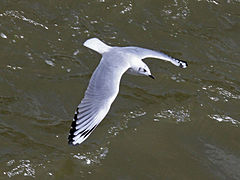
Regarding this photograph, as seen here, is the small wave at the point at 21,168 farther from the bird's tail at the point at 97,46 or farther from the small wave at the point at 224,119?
the small wave at the point at 224,119

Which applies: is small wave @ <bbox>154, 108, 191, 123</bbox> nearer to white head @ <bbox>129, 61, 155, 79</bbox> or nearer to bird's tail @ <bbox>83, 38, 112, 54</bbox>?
white head @ <bbox>129, 61, 155, 79</bbox>

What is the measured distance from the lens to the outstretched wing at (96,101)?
3748 millimetres

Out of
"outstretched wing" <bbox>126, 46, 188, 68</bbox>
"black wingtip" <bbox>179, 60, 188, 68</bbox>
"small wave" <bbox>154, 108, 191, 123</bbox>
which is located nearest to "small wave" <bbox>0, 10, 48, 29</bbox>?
"outstretched wing" <bbox>126, 46, 188, 68</bbox>

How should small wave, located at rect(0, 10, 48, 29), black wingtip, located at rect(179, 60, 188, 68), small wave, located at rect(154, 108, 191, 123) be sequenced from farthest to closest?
1. small wave, located at rect(0, 10, 48, 29)
2. black wingtip, located at rect(179, 60, 188, 68)
3. small wave, located at rect(154, 108, 191, 123)

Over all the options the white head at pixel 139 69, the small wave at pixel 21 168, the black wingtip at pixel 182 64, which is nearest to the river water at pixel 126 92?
the small wave at pixel 21 168

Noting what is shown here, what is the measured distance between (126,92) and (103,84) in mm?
873

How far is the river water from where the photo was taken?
4.12m

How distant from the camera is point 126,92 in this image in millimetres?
4969

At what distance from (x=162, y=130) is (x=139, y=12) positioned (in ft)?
6.39

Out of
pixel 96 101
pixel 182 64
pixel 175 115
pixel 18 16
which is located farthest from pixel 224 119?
pixel 18 16

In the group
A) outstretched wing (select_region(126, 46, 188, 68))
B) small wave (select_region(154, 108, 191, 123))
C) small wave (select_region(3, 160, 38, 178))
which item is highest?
outstretched wing (select_region(126, 46, 188, 68))

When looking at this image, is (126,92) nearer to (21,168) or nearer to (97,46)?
(97,46)

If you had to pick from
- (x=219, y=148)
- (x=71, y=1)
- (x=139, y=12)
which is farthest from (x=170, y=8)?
(x=219, y=148)

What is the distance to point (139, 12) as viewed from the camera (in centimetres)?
602
